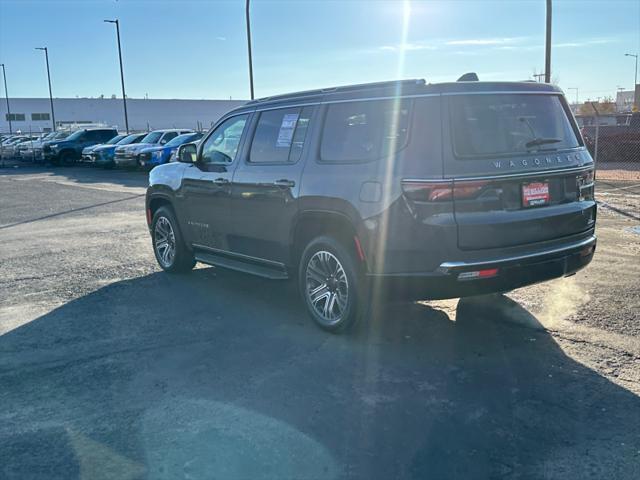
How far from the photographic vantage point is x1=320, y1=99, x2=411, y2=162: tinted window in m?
4.62

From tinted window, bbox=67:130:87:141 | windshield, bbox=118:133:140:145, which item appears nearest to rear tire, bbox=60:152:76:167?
tinted window, bbox=67:130:87:141

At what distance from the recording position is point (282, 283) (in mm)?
7211

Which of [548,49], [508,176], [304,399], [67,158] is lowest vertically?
[304,399]

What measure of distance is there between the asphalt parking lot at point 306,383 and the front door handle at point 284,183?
1253mm

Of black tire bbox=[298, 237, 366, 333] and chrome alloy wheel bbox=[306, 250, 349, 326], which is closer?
black tire bbox=[298, 237, 366, 333]

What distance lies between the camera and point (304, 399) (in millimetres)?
4105

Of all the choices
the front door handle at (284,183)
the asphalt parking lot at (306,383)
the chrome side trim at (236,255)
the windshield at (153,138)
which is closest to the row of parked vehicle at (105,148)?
the windshield at (153,138)

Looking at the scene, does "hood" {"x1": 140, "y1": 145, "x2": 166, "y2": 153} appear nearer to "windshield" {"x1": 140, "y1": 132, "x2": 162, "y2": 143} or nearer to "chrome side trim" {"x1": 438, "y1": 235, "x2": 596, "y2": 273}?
"windshield" {"x1": 140, "y1": 132, "x2": 162, "y2": 143}

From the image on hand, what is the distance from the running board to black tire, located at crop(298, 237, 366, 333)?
1.26 ft

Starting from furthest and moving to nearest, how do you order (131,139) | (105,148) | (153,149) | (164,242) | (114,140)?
1. (114,140)
2. (131,139)
3. (105,148)
4. (153,149)
5. (164,242)

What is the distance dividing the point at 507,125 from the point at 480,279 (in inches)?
46.6

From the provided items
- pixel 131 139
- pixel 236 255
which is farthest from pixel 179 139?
pixel 236 255

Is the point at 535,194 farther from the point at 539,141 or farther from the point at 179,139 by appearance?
the point at 179,139

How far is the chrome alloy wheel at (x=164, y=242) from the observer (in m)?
7.61
